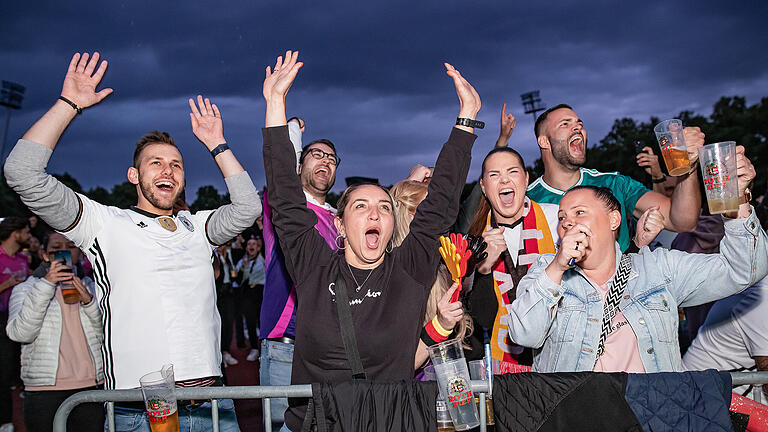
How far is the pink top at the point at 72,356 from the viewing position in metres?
4.62

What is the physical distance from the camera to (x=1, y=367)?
17.2 ft

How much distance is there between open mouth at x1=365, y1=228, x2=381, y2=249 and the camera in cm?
292

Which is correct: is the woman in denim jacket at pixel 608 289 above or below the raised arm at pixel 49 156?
below

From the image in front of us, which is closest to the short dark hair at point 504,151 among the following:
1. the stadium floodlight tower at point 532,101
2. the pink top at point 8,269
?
the pink top at point 8,269

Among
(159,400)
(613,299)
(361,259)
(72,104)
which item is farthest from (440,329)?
(72,104)

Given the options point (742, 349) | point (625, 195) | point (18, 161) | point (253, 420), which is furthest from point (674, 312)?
point (253, 420)

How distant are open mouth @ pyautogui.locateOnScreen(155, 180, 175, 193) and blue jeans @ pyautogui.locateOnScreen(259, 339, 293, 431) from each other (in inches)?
51.8

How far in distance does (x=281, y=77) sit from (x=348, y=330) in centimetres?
140

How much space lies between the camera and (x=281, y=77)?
3.01 m

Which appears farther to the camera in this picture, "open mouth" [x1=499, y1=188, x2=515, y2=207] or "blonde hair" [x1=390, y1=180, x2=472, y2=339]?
"open mouth" [x1=499, y1=188, x2=515, y2=207]

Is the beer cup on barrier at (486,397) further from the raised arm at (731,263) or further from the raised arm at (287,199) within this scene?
the raised arm at (731,263)

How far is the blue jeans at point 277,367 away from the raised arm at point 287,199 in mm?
1233

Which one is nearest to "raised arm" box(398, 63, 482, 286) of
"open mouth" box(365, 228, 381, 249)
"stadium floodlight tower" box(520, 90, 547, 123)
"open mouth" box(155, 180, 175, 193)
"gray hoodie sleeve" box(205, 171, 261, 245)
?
"open mouth" box(365, 228, 381, 249)

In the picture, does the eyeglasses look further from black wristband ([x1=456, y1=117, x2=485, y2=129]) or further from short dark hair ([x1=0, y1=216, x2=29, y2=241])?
short dark hair ([x1=0, y1=216, x2=29, y2=241])
